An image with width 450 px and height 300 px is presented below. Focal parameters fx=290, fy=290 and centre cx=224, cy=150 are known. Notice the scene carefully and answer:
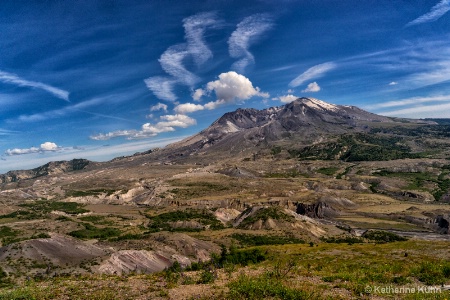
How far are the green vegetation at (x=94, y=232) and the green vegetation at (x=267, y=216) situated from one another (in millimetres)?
44721

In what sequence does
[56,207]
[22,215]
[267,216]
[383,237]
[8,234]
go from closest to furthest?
[8,234] → [383,237] → [267,216] → [22,215] → [56,207]

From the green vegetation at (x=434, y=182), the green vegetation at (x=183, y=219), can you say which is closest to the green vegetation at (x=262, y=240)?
the green vegetation at (x=183, y=219)

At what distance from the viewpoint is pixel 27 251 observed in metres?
54.8

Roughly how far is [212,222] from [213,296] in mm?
102274

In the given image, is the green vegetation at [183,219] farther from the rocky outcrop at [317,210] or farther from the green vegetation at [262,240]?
the rocky outcrop at [317,210]

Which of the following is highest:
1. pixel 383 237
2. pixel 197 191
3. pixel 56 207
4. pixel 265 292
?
pixel 265 292

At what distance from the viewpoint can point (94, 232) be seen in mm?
100062

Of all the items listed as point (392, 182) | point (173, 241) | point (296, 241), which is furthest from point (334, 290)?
point (392, 182)

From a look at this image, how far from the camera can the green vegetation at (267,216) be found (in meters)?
98.9

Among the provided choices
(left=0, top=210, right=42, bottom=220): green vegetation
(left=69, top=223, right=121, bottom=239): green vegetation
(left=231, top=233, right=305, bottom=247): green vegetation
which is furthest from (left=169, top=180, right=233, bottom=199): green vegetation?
(left=231, top=233, right=305, bottom=247): green vegetation

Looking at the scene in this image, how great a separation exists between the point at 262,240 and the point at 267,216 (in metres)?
19.1

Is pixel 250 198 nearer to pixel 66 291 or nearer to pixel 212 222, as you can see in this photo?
pixel 212 222

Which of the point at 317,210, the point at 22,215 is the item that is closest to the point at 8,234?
the point at 22,215

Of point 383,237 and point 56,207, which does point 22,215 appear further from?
point 383,237
